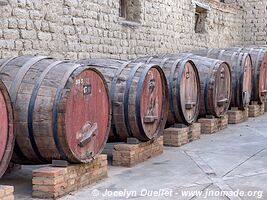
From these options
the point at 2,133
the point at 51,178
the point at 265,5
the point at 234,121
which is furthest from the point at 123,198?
the point at 265,5

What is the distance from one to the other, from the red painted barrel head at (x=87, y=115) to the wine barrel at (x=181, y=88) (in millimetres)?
2107

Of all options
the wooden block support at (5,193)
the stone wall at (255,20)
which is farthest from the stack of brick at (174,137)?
the stone wall at (255,20)

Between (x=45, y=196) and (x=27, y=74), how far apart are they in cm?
107

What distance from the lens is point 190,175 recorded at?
5227 millimetres

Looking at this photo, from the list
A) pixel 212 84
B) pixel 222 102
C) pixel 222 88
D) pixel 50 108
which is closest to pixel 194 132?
pixel 212 84

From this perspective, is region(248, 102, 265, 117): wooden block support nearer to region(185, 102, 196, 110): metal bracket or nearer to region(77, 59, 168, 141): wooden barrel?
region(185, 102, 196, 110): metal bracket

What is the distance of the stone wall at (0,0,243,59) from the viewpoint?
6531 mm

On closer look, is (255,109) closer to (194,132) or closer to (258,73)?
(258,73)

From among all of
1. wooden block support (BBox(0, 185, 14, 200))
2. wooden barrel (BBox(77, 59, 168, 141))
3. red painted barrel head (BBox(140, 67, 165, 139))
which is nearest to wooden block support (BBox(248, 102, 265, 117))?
red painted barrel head (BBox(140, 67, 165, 139))

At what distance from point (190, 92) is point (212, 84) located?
0.82 m

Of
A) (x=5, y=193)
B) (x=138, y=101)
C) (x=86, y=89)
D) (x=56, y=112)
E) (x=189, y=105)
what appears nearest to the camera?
(x=5, y=193)

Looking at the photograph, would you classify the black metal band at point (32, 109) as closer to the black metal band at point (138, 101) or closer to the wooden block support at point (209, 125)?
the black metal band at point (138, 101)

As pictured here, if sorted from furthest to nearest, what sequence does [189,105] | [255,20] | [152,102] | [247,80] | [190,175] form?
[255,20] < [247,80] < [189,105] < [152,102] < [190,175]

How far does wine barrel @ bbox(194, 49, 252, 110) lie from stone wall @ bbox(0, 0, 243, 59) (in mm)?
1415
